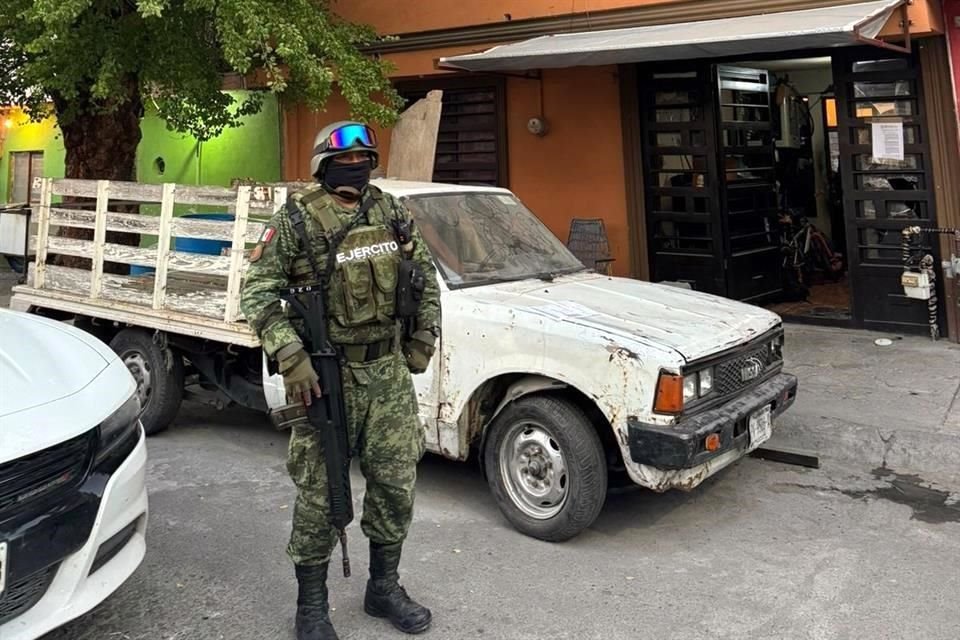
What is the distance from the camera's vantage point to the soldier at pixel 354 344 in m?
2.98

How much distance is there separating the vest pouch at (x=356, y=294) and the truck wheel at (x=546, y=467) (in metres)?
1.24

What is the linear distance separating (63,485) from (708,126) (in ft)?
24.0

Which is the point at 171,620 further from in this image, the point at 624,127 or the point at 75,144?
the point at 624,127

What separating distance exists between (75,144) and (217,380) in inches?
162

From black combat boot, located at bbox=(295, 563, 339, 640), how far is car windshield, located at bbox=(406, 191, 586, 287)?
5.98ft

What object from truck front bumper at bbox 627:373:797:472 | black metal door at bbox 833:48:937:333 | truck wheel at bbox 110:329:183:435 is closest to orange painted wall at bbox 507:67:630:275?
black metal door at bbox 833:48:937:333

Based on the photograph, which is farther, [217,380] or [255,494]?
[217,380]

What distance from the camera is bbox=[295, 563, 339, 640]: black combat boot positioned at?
3012 mm

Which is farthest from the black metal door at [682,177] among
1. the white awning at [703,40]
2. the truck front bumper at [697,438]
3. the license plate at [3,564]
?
the license plate at [3,564]

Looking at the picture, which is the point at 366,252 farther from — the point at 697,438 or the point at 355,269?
the point at 697,438

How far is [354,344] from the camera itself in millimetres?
3051

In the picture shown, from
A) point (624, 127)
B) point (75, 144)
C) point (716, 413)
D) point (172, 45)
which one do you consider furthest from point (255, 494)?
point (624, 127)

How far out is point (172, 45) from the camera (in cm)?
703

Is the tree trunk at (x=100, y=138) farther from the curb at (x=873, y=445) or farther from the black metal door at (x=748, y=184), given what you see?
the curb at (x=873, y=445)
